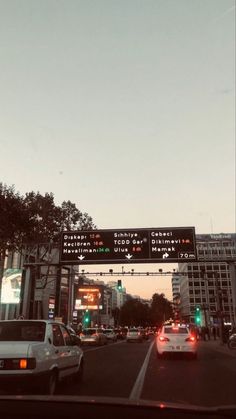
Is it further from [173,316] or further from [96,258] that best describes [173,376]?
[173,316]

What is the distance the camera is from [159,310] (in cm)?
15350

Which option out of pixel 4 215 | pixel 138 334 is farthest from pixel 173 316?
pixel 4 215

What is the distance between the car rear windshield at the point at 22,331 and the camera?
28.6 feet

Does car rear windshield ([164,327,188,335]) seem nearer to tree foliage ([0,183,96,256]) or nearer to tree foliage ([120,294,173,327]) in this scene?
tree foliage ([0,183,96,256])

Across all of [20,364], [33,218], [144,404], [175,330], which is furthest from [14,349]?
[33,218]

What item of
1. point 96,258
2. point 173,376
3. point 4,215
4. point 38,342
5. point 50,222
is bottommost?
point 173,376

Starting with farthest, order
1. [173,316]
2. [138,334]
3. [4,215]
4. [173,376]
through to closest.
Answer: [173,316]
[138,334]
[4,215]
[173,376]

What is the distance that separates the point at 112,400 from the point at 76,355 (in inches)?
269

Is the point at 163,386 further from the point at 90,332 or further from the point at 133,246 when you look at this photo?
the point at 90,332

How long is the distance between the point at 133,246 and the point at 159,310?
12999cm

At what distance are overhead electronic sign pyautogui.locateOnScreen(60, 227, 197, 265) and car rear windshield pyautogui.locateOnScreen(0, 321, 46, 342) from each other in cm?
1911

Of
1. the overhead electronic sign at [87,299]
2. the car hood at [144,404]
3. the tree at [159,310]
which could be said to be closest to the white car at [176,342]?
the car hood at [144,404]

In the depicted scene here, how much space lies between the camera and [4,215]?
28109mm

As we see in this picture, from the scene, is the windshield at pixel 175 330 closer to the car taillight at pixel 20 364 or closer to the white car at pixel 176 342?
the white car at pixel 176 342
